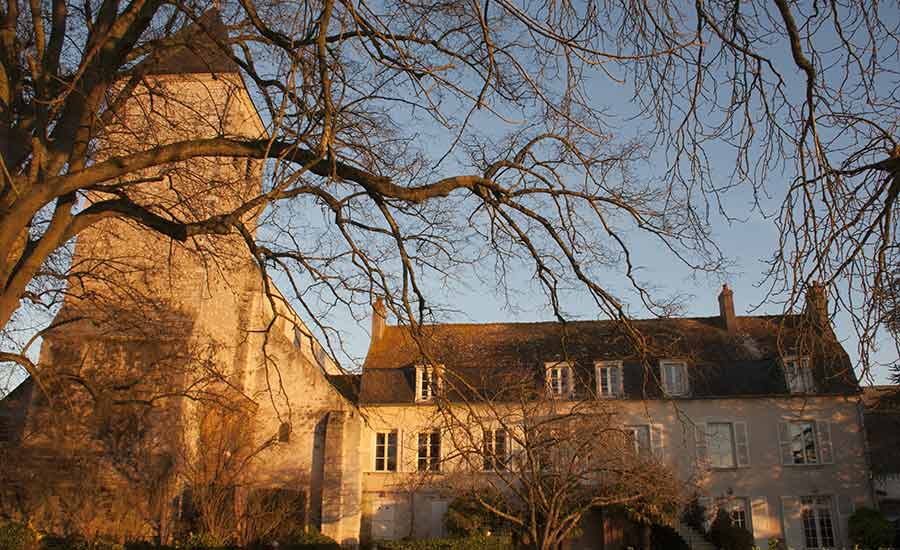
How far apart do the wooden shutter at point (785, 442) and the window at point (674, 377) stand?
3.28m

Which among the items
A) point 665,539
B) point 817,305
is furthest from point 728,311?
point 817,305

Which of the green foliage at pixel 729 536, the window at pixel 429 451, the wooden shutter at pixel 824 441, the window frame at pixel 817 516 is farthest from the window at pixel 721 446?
the window at pixel 429 451

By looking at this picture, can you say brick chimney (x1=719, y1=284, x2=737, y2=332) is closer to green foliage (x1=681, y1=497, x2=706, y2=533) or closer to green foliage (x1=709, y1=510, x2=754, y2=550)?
green foliage (x1=681, y1=497, x2=706, y2=533)

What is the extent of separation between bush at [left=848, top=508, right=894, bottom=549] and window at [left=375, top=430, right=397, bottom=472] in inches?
580

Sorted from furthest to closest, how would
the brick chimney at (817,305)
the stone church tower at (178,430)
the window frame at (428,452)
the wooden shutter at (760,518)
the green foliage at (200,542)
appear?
the wooden shutter at (760,518) → the stone church tower at (178,430) → the green foliage at (200,542) → the window frame at (428,452) → the brick chimney at (817,305)

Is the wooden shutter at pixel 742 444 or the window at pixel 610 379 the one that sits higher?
the window at pixel 610 379

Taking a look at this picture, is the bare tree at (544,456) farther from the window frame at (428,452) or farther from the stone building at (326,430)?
the stone building at (326,430)

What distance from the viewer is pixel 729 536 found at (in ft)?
77.0

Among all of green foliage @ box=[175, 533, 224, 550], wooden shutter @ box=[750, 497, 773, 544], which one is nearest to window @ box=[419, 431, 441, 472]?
green foliage @ box=[175, 533, 224, 550]

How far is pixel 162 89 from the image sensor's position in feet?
28.0

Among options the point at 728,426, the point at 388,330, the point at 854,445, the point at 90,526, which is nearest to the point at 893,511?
the point at 854,445

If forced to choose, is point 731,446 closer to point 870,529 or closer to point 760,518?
point 760,518

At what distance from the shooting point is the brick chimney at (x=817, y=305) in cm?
456

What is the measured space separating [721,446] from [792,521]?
312 centimetres
